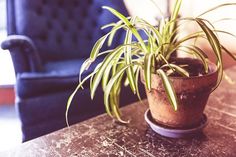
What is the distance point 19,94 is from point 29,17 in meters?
0.77

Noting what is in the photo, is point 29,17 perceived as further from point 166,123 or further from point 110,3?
point 166,123

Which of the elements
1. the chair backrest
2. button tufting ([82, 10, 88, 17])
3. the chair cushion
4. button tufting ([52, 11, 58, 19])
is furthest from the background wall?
the chair cushion

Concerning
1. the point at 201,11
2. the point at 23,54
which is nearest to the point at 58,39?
the point at 23,54

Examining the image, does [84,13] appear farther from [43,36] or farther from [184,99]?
[184,99]

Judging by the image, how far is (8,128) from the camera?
2.21 meters

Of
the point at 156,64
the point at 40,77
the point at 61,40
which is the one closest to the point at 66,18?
the point at 61,40

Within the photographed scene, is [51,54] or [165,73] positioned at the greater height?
[165,73]

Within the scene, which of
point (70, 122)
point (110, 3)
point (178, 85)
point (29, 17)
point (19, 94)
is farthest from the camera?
point (110, 3)

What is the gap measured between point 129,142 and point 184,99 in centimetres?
22

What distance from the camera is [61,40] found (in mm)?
2445

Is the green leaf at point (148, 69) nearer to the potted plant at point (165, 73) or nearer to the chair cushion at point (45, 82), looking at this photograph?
the potted plant at point (165, 73)

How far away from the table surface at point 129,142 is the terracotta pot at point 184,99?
0.06 metres

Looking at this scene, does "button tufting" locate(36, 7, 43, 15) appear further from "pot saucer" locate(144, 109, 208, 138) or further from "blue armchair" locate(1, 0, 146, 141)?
"pot saucer" locate(144, 109, 208, 138)

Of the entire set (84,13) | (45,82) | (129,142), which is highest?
(84,13)
